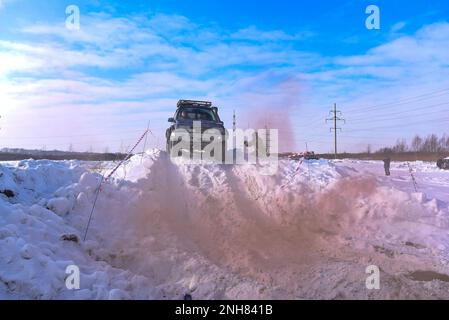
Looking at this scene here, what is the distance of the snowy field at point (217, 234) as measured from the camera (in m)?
6.25

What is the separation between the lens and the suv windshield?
16891 millimetres

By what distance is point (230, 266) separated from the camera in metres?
7.46

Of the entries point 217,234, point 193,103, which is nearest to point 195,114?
point 193,103

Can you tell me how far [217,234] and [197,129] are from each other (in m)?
6.98

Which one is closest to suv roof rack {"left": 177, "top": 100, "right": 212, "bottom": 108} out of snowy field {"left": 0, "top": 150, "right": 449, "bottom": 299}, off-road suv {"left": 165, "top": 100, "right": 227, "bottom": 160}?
off-road suv {"left": 165, "top": 100, "right": 227, "bottom": 160}

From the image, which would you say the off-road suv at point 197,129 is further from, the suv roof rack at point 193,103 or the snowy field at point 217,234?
the snowy field at point 217,234

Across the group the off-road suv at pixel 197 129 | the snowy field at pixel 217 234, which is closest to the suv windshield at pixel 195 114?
the off-road suv at pixel 197 129

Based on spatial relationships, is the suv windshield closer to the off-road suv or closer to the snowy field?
the off-road suv


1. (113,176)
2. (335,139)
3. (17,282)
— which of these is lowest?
(17,282)

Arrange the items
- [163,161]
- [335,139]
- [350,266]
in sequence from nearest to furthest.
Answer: [350,266] → [163,161] → [335,139]

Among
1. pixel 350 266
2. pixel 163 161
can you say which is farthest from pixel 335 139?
pixel 350 266

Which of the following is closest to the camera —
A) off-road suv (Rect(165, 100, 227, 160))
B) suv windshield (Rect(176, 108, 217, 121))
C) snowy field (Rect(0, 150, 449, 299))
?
snowy field (Rect(0, 150, 449, 299))
